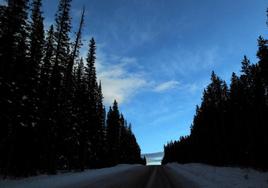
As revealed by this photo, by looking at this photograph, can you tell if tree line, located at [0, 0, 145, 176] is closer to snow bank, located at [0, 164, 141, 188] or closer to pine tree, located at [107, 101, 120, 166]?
snow bank, located at [0, 164, 141, 188]

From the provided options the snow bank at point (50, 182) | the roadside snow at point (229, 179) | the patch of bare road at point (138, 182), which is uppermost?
the snow bank at point (50, 182)

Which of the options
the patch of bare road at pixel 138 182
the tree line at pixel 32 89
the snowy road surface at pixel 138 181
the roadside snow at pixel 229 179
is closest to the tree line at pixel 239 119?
the roadside snow at pixel 229 179

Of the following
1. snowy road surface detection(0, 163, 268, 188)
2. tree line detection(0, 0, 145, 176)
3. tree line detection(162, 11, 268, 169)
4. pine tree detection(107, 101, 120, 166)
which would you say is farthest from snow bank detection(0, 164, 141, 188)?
pine tree detection(107, 101, 120, 166)

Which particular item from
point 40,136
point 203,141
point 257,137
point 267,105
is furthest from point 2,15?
point 203,141

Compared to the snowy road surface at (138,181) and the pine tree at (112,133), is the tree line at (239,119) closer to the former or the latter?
the snowy road surface at (138,181)

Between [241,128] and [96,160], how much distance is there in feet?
99.2

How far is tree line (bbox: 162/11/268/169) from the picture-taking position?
36.3 metres

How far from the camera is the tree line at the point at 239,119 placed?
36312 millimetres

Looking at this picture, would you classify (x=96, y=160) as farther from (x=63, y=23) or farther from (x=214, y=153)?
(x=63, y=23)

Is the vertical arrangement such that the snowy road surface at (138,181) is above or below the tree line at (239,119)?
below

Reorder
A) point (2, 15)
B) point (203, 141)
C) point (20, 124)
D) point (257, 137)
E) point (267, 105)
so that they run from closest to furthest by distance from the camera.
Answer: point (2, 15) < point (20, 124) < point (257, 137) < point (267, 105) < point (203, 141)

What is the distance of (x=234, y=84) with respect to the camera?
169 ft

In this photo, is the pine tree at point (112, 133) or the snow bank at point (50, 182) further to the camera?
the pine tree at point (112, 133)

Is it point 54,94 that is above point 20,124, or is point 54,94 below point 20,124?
above
